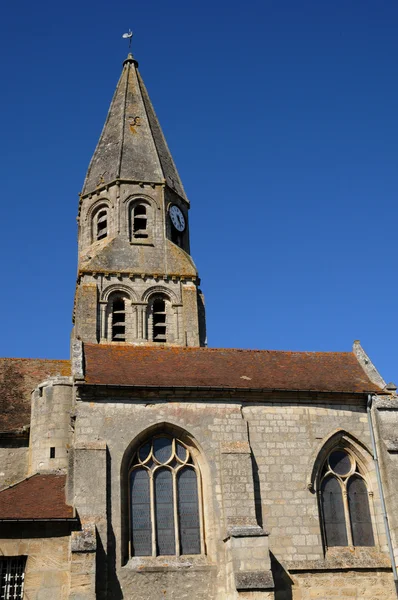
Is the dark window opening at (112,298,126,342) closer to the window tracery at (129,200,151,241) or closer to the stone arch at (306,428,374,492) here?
the window tracery at (129,200,151,241)

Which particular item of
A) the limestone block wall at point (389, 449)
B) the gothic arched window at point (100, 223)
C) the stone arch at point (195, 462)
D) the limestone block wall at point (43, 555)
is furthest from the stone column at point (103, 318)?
the limestone block wall at point (43, 555)

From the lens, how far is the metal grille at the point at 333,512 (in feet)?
61.2

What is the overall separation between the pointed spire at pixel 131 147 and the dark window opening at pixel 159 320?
627 centimetres

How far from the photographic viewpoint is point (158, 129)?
39281 millimetres

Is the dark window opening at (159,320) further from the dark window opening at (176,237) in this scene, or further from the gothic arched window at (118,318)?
the dark window opening at (176,237)

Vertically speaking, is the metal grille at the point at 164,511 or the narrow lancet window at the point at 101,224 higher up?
the narrow lancet window at the point at 101,224

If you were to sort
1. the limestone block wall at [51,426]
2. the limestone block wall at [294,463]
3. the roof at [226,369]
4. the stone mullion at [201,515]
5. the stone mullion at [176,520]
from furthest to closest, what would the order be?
the limestone block wall at [51,426] < the roof at [226,369] < the limestone block wall at [294,463] < the stone mullion at [201,515] < the stone mullion at [176,520]

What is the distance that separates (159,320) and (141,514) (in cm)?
1550

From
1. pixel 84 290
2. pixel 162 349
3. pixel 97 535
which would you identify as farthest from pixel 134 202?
pixel 97 535

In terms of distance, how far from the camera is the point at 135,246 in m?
33.8

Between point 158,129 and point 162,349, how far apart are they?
20.1 m

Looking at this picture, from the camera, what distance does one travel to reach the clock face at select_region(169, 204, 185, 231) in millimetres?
35481

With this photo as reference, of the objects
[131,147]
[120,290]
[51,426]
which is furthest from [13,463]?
[131,147]

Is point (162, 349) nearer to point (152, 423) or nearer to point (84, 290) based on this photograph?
point (152, 423)
